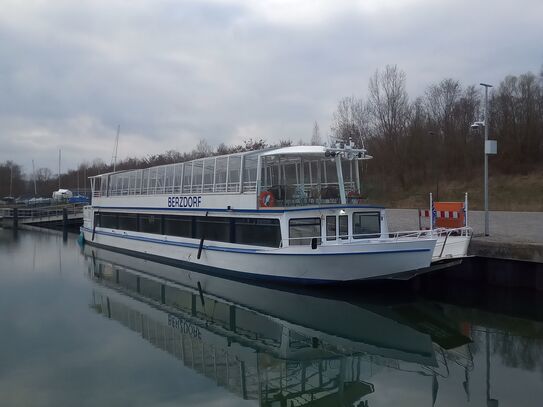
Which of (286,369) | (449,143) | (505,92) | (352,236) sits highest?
(505,92)

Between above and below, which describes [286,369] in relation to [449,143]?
below

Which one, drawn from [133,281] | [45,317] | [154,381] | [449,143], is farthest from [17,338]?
[449,143]

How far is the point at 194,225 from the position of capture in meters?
18.4

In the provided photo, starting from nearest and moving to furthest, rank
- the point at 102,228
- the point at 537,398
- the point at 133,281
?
1. the point at 537,398
2. the point at 133,281
3. the point at 102,228

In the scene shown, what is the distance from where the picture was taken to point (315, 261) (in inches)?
536

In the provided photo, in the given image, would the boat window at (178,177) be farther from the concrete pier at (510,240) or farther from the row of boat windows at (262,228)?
the concrete pier at (510,240)

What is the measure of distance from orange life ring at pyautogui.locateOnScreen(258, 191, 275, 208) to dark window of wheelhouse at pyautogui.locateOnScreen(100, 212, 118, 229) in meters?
12.8

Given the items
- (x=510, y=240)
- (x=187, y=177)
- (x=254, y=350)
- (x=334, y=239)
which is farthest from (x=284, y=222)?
(x=187, y=177)

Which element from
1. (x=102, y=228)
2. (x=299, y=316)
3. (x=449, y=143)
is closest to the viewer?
(x=299, y=316)

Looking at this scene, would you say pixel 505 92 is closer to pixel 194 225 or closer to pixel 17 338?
pixel 194 225

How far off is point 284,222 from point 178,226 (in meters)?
6.61

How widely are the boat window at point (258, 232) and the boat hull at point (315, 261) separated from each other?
0.26 m

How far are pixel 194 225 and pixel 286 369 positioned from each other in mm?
9901

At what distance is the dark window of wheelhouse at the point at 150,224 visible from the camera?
20931mm
